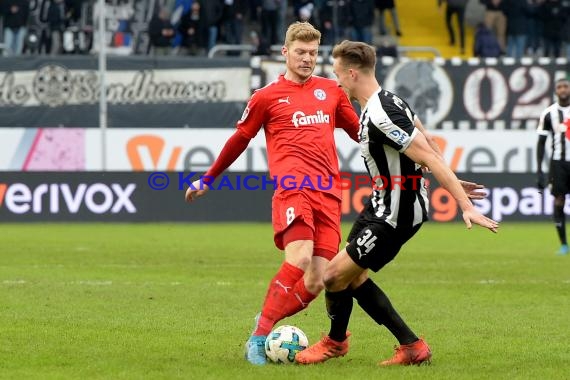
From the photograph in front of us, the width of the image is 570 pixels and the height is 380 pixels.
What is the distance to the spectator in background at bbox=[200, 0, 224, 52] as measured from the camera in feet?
95.7

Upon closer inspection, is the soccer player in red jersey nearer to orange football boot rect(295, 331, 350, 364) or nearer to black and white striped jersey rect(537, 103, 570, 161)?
orange football boot rect(295, 331, 350, 364)

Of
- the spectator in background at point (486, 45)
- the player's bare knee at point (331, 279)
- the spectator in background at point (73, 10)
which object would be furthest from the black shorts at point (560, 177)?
the spectator in background at point (73, 10)

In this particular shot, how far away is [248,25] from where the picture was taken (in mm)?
30391

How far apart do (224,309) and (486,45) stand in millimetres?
19810

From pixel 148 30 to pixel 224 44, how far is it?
1.96 metres

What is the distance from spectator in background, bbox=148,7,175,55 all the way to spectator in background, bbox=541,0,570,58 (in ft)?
29.1

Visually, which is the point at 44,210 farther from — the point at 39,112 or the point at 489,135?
the point at 489,135

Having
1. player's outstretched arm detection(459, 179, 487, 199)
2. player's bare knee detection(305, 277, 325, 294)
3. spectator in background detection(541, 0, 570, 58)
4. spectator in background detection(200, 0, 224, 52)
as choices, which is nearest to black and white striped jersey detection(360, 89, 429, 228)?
player's outstretched arm detection(459, 179, 487, 199)

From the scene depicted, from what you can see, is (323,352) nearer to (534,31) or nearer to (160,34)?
(160,34)

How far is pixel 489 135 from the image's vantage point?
2706 cm

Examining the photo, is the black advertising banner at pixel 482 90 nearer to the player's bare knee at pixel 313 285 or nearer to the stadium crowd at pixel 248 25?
the stadium crowd at pixel 248 25

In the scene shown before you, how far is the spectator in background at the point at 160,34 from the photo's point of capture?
28.6m

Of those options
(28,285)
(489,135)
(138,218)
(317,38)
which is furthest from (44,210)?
(317,38)

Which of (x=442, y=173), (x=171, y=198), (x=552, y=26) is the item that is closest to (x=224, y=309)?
(x=442, y=173)
